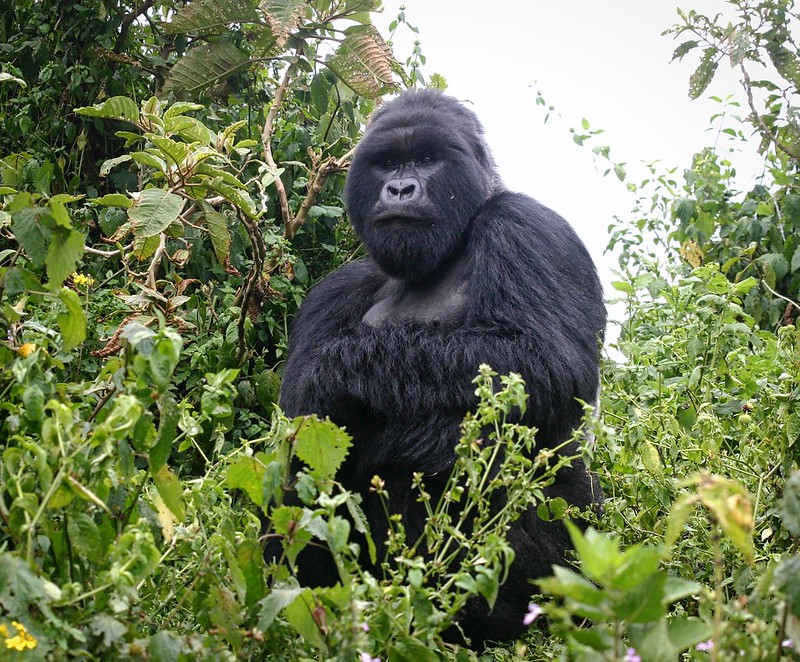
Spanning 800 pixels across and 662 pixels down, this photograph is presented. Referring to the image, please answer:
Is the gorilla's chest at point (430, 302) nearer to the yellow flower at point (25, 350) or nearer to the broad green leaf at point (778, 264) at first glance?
the yellow flower at point (25, 350)

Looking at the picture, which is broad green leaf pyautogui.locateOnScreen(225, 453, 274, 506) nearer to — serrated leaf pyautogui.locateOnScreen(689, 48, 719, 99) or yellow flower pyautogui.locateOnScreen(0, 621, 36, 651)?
yellow flower pyautogui.locateOnScreen(0, 621, 36, 651)

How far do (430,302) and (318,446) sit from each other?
6.35 ft

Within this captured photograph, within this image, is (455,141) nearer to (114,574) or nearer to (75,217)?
(75,217)

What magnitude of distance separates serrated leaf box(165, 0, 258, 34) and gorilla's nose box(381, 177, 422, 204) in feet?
4.98

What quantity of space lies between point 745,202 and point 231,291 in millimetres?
2829

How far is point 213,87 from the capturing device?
548 centimetres

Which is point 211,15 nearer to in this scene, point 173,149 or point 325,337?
point 173,149

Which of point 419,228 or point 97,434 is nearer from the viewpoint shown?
point 97,434

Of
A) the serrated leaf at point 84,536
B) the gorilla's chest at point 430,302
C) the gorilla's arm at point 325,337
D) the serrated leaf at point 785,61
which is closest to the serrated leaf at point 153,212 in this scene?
the gorilla's arm at point 325,337

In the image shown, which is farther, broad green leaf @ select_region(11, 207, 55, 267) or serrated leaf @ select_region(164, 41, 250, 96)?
serrated leaf @ select_region(164, 41, 250, 96)

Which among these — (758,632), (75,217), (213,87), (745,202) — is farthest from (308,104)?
(758,632)

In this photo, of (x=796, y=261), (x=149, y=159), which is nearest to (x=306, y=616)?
(x=149, y=159)

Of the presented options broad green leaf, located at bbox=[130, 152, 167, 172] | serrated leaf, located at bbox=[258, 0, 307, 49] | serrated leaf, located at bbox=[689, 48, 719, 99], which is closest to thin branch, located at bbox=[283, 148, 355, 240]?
serrated leaf, located at bbox=[258, 0, 307, 49]

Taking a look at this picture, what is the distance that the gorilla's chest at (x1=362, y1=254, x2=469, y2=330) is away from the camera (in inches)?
153
